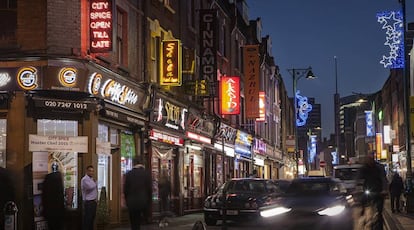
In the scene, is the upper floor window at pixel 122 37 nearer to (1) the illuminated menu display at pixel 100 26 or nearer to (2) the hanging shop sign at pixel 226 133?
(1) the illuminated menu display at pixel 100 26

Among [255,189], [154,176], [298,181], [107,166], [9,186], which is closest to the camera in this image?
[9,186]

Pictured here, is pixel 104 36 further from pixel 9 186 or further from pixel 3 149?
pixel 9 186

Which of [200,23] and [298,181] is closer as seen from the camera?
[298,181]

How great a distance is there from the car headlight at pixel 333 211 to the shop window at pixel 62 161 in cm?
750

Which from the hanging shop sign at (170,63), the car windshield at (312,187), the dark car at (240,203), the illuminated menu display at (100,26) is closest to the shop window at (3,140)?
the illuminated menu display at (100,26)

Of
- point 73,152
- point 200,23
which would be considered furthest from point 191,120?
point 73,152

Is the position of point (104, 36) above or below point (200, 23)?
below

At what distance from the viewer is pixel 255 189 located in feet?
78.8

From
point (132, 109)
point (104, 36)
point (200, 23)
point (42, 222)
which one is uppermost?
point (200, 23)

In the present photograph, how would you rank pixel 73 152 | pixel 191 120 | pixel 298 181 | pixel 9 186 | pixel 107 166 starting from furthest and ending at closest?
1. pixel 191 120
2. pixel 107 166
3. pixel 73 152
4. pixel 298 181
5. pixel 9 186

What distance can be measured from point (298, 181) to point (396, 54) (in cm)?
1587

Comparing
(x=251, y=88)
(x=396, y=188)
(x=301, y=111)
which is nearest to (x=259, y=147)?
(x=251, y=88)

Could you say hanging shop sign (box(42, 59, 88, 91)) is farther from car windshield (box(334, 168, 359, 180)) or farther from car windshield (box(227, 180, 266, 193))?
car windshield (box(334, 168, 359, 180))

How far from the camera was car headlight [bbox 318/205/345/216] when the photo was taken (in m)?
15.2
